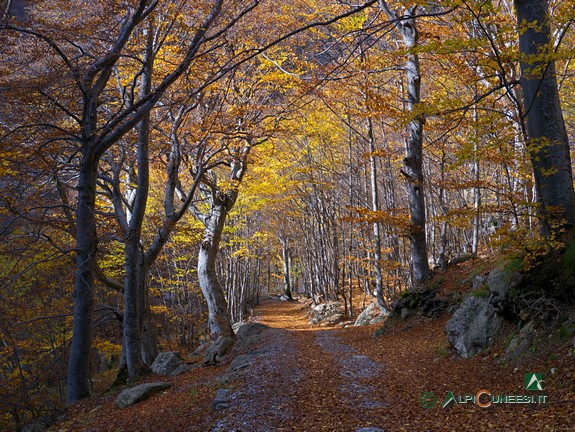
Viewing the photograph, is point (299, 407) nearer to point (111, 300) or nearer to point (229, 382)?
point (229, 382)

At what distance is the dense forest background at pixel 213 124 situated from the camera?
19.0ft

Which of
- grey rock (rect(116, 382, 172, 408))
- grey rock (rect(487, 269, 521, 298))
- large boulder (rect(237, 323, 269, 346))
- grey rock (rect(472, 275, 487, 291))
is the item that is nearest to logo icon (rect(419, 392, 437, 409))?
grey rock (rect(487, 269, 521, 298))

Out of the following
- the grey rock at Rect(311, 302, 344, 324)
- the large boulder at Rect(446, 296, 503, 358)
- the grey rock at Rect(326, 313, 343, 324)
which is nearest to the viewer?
the large boulder at Rect(446, 296, 503, 358)

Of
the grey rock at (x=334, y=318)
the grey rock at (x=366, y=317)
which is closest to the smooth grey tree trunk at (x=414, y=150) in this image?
the grey rock at (x=366, y=317)

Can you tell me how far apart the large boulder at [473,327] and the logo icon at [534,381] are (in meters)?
1.85

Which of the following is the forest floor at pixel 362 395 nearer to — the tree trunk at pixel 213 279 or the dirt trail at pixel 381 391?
the dirt trail at pixel 381 391

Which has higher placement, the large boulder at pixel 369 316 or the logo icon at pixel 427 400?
the logo icon at pixel 427 400

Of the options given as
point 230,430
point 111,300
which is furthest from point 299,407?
point 111,300

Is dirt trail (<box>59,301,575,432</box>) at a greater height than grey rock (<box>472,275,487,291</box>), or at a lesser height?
lesser

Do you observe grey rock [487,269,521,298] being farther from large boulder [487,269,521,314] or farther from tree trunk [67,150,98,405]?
tree trunk [67,150,98,405]

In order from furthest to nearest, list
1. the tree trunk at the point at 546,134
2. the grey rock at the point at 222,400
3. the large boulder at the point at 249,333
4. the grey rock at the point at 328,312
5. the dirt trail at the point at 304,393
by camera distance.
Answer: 1. the grey rock at the point at 328,312
2. the large boulder at the point at 249,333
3. the grey rock at the point at 222,400
4. the tree trunk at the point at 546,134
5. the dirt trail at the point at 304,393

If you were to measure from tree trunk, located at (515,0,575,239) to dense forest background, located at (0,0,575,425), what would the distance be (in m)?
0.02

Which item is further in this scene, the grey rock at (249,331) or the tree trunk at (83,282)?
the grey rock at (249,331)

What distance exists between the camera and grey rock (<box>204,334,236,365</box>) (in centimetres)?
1157
